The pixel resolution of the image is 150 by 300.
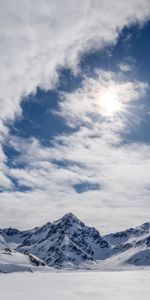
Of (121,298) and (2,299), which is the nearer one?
Result: (2,299)

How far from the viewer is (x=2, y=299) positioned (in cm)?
5662

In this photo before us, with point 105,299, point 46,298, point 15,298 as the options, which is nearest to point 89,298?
point 105,299

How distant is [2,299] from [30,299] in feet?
13.4

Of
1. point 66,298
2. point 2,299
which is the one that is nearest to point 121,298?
point 66,298

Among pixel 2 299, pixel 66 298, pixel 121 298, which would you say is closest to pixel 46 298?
pixel 66 298

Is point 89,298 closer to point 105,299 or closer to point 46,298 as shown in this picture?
point 105,299

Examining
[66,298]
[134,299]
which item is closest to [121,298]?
[134,299]

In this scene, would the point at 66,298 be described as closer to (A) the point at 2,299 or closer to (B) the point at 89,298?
(B) the point at 89,298

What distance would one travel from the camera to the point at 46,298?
60.4m

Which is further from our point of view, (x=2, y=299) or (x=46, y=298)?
(x=46, y=298)

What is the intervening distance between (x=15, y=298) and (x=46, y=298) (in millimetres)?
4602

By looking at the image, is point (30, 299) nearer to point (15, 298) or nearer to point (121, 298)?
point (15, 298)

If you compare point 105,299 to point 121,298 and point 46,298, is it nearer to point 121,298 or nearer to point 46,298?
point 121,298

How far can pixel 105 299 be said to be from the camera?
5984 centimetres
